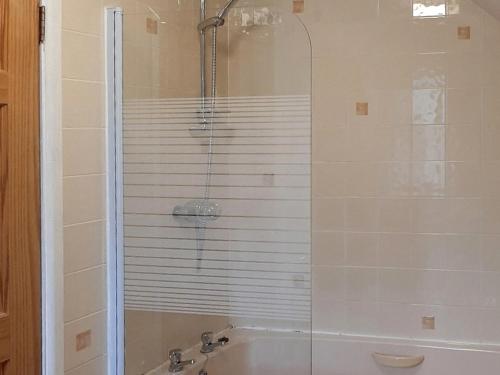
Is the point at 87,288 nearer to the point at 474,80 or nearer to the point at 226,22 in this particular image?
the point at 226,22

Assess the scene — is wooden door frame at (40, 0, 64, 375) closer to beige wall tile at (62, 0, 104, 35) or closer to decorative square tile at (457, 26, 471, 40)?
beige wall tile at (62, 0, 104, 35)

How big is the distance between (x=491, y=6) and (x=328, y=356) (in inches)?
62.5

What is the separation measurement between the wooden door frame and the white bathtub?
2.44 feet

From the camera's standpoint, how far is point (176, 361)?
226cm

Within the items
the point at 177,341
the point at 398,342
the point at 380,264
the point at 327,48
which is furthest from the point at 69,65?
the point at 398,342

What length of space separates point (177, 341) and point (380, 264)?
94 centimetres

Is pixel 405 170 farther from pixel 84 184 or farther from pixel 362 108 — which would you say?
pixel 84 184

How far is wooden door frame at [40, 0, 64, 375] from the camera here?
1.74m

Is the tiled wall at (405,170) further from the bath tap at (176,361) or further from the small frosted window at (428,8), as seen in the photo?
the bath tap at (176,361)

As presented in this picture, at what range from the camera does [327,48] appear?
2738 millimetres

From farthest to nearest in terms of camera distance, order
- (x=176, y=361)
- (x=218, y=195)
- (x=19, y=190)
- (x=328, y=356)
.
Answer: (x=328, y=356) < (x=218, y=195) < (x=176, y=361) < (x=19, y=190)

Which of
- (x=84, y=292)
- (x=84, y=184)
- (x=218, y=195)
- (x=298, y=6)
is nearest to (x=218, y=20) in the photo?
(x=298, y=6)

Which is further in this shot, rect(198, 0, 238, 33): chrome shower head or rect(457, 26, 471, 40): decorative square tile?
rect(457, 26, 471, 40): decorative square tile

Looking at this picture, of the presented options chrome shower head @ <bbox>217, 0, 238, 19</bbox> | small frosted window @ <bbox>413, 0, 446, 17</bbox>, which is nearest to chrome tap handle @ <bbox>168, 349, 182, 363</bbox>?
chrome shower head @ <bbox>217, 0, 238, 19</bbox>
